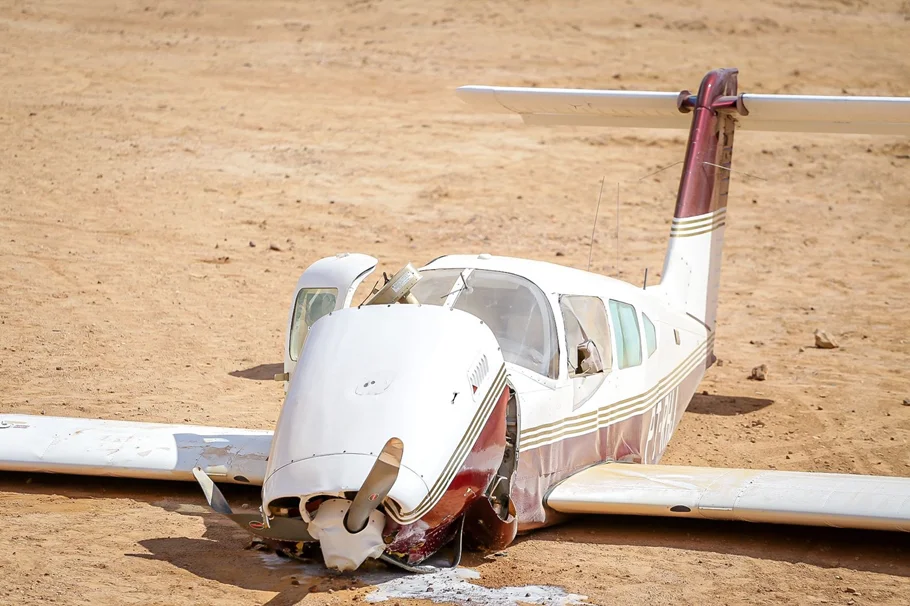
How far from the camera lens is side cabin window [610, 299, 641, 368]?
8.81 meters

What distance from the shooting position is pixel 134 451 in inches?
344

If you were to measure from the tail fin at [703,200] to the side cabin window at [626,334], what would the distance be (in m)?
2.14

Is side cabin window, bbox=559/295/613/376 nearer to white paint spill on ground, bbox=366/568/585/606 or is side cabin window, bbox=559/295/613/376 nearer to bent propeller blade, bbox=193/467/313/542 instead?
white paint spill on ground, bbox=366/568/585/606

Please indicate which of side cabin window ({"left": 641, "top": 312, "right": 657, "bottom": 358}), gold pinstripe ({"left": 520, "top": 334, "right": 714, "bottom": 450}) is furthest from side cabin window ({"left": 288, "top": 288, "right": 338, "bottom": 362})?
side cabin window ({"left": 641, "top": 312, "right": 657, "bottom": 358})

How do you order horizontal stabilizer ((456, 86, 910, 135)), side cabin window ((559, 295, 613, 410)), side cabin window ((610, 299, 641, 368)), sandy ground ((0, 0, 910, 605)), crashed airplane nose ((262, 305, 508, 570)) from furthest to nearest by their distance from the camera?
horizontal stabilizer ((456, 86, 910, 135)) → side cabin window ((610, 299, 641, 368)) → side cabin window ((559, 295, 613, 410)) → sandy ground ((0, 0, 910, 605)) → crashed airplane nose ((262, 305, 508, 570))

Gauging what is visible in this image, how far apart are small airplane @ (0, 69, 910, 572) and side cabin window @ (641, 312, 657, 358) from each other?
26 millimetres

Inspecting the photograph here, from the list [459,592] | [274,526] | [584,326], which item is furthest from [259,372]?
[459,592]

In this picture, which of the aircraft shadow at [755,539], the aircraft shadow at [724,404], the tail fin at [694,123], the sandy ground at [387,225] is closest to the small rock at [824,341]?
the sandy ground at [387,225]

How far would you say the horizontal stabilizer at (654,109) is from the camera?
10.6m

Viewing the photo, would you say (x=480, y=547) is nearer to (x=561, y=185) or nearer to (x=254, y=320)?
(x=254, y=320)

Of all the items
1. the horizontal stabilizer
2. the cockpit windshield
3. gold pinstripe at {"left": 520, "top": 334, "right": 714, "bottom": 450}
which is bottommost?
gold pinstripe at {"left": 520, "top": 334, "right": 714, "bottom": 450}

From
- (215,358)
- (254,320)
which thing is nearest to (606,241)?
(254,320)

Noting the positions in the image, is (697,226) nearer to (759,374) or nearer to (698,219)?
(698,219)

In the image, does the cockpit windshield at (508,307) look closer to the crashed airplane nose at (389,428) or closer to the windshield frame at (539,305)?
the windshield frame at (539,305)
